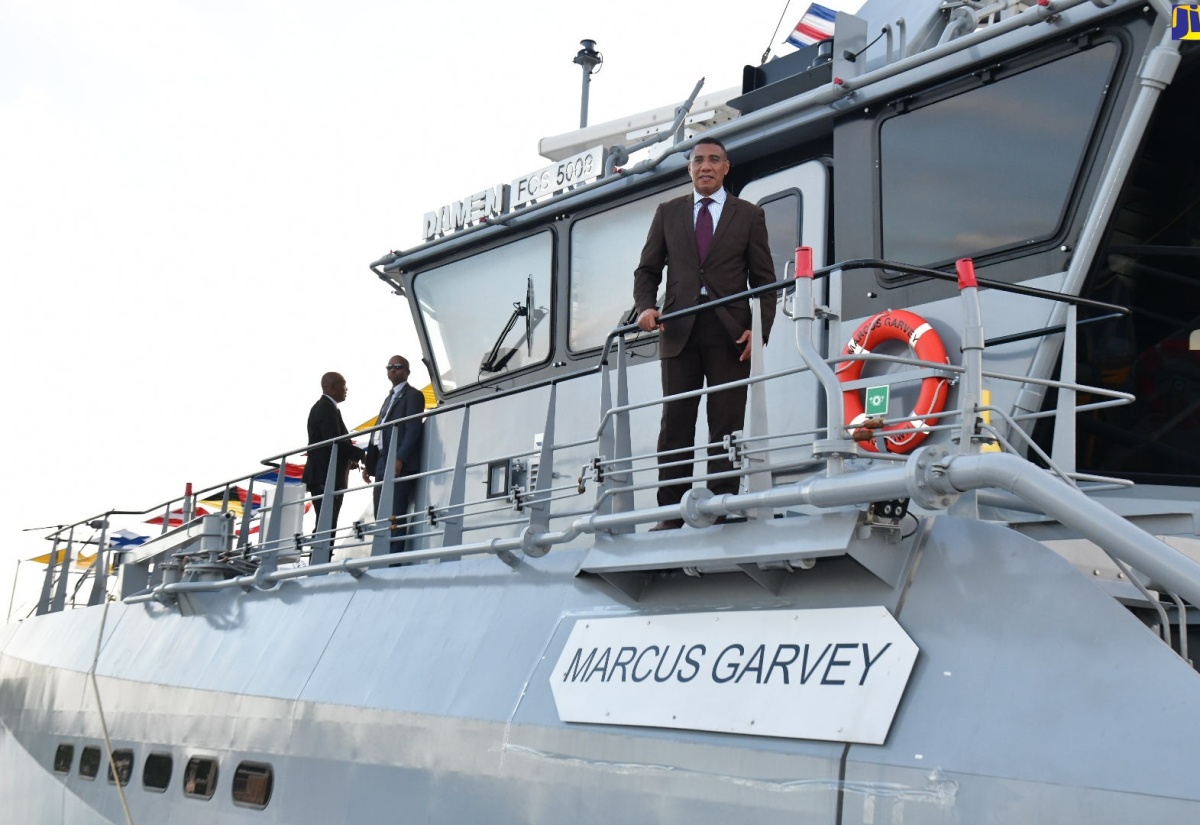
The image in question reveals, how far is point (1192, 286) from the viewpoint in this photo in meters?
6.55

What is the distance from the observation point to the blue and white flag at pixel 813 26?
794 centimetres

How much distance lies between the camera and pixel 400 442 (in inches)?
365

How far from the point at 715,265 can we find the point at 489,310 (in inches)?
137

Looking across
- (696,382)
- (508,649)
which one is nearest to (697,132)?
(696,382)

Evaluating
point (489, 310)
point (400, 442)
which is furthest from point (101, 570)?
point (489, 310)

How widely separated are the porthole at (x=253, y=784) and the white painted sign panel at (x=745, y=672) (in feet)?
8.32

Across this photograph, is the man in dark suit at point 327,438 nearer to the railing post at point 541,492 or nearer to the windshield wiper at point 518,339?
the windshield wiper at point 518,339

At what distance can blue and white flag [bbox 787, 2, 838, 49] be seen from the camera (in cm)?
794

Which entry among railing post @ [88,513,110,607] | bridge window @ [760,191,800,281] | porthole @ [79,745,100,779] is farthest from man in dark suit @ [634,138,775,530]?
railing post @ [88,513,110,607]

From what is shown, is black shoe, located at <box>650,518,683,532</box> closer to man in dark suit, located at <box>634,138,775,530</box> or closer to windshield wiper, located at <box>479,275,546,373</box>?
man in dark suit, located at <box>634,138,775,530</box>

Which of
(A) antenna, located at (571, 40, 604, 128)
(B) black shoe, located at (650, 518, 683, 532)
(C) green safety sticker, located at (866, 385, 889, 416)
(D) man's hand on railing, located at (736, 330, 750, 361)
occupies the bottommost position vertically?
(B) black shoe, located at (650, 518, 683, 532)

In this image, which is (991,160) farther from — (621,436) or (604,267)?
(604,267)

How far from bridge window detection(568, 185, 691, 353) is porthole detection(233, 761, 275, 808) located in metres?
3.33

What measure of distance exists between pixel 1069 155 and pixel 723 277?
1766 millimetres
